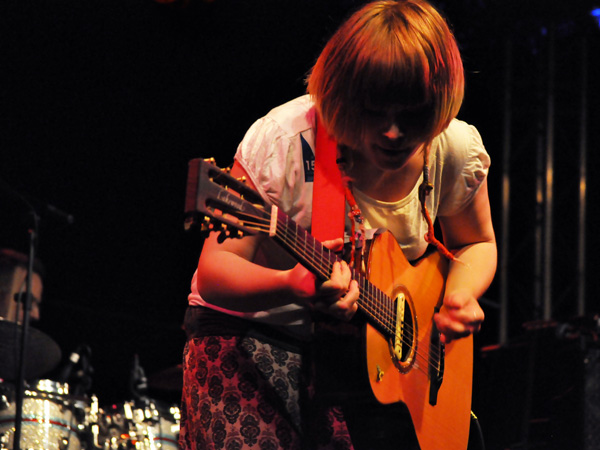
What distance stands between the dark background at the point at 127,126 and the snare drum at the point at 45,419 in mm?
1358

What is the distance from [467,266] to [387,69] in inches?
37.1

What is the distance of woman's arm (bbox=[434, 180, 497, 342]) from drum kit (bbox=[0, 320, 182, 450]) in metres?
1.93

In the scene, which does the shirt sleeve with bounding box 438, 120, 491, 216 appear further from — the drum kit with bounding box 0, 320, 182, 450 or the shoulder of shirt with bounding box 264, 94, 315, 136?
the drum kit with bounding box 0, 320, 182, 450

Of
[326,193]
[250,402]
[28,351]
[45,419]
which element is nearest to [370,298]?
[326,193]

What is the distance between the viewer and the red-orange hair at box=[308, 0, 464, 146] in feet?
6.52

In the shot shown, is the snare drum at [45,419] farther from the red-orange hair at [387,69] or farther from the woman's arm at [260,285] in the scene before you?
the red-orange hair at [387,69]

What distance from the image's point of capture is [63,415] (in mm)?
4551

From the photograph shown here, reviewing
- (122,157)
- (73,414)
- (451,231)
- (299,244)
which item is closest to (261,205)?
(299,244)

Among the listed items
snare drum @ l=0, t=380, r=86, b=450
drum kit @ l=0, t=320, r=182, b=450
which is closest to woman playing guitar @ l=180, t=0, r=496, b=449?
drum kit @ l=0, t=320, r=182, b=450

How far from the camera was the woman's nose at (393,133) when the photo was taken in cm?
203

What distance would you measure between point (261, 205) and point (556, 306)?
225 inches

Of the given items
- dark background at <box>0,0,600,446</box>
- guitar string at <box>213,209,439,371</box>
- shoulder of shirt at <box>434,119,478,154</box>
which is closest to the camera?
guitar string at <box>213,209,439,371</box>

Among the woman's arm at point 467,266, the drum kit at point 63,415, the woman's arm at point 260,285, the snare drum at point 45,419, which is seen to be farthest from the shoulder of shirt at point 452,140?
the snare drum at point 45,419

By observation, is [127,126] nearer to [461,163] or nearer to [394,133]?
[461,163]
